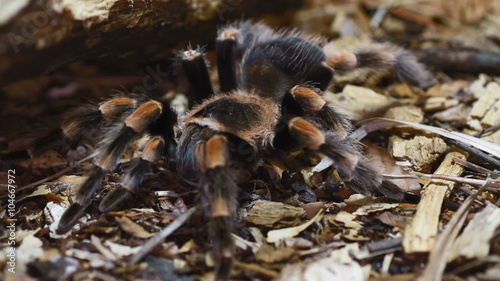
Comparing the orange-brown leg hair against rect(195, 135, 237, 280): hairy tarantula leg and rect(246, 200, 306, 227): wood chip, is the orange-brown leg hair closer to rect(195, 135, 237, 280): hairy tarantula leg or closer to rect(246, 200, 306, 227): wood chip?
rect(246, 200, 306, 227): wood chip

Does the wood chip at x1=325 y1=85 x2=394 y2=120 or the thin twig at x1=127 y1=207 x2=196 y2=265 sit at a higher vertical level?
the wood chip at x1=325 y1=85 x2=394 y2=120

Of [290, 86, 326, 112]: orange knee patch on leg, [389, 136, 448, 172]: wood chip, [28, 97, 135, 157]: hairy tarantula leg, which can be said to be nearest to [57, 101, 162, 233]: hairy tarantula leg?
[28, 97, 135, 157]: hairy tarantula leg

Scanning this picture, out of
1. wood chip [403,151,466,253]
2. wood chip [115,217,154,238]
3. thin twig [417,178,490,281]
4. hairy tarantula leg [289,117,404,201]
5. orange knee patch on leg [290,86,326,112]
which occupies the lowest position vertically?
wood chip [115,217,154,238]

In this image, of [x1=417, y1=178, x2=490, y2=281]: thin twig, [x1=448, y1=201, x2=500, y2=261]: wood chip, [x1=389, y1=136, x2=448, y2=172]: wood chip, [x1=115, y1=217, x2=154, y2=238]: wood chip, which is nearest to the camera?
[x1=417, y1=178, x2=490, y2=281]: thin twig

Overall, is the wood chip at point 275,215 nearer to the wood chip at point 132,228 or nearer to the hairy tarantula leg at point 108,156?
the wood chip at point 132,228

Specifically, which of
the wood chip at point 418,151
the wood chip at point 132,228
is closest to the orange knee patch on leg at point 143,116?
the wood chip at point 132,228

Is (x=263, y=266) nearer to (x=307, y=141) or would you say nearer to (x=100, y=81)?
(x=307, y=141)

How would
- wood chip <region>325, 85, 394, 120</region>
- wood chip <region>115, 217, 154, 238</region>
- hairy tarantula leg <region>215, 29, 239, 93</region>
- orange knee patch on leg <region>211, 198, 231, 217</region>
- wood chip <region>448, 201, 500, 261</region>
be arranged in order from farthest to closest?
wood chip <region>325, 85, 394, 120</region>
hairy tarantula leg <region>215, 29, 239, 93</region>
wood chip <region>115, 217, 154, 238</region>
orange knee patch on leg <region>211, 198, 231, 217</region>
wood chip <region>448, 201, 500, 261</region>

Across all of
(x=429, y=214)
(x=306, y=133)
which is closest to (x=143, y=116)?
(x=306, y=133)

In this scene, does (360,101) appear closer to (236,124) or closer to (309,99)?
(309,99)
